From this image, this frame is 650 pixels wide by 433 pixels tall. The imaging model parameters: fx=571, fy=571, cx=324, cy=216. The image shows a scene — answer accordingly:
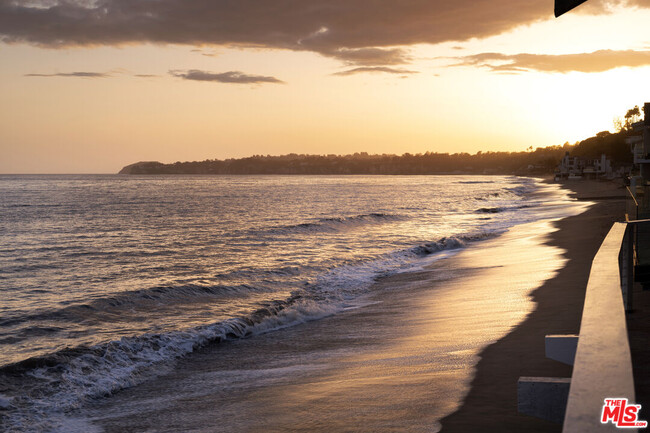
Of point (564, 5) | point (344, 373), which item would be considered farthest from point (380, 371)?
point (564, 5)

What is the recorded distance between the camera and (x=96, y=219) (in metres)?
44.3

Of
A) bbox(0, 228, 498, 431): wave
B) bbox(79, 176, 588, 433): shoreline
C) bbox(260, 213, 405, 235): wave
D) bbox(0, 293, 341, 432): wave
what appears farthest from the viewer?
bbox(260, 213, 405, 235): wave

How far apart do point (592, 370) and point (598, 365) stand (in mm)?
43

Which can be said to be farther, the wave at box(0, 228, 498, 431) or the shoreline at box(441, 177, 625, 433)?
the wave at box(0, 228, 498, 431)

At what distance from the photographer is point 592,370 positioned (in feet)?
6.21

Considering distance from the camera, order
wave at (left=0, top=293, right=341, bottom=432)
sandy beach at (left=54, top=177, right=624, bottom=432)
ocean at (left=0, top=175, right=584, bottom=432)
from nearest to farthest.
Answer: sandy beach at (left=54, top=177, right=624, bottom=432), wave at (left=0, top=293, right=341, bottom=432), ocean at (left=0, top=175, right=584, bottom=432)

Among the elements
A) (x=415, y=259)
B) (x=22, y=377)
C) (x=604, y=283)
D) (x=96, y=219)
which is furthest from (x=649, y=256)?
(x=96, y=219)

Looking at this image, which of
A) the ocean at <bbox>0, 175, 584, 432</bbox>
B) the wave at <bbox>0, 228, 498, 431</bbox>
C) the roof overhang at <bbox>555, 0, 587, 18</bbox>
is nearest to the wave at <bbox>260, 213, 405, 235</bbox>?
the ocean at <bbox>0, 175, 584, 432</bbox>

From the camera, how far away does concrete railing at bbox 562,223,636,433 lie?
163 cm

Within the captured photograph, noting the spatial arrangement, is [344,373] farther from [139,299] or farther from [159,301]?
[139,299]

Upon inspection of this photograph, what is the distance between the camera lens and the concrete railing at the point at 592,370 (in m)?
1.68

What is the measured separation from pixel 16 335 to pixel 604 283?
1086cm

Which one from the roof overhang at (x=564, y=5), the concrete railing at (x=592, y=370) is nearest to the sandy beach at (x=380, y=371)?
the concrete railing at (x=592, y=370)

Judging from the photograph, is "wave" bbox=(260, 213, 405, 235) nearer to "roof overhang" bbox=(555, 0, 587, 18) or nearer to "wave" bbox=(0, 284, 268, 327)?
"wave" bbox=(0, 284, 268, 327)
